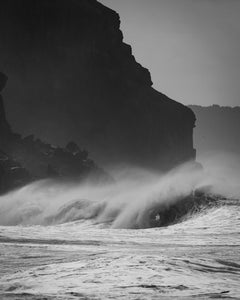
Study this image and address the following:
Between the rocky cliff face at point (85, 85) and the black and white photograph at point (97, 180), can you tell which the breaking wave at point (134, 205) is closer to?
the black and white photograph at point (97, 180)

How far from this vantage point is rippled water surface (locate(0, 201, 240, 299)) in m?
9.70

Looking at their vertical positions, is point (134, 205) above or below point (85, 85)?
below

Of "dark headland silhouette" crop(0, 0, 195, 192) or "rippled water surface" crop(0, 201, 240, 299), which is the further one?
"dark headland silhouette" crop(0, 0, 195, 192)

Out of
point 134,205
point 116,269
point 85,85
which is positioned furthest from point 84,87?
point 116,269

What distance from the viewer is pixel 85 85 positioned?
135625 mm

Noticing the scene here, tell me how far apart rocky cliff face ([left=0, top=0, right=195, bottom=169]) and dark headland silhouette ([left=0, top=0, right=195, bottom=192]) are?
9.7 inches

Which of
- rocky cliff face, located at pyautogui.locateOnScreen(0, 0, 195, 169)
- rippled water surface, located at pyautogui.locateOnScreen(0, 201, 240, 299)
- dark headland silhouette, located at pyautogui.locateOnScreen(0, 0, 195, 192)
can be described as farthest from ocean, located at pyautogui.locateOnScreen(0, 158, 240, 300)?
rocky cliff face, located at pyautogui.locateOnScreen(0, 0, 195, 169)

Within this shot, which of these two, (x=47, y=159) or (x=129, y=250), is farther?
(x=47, y=159)

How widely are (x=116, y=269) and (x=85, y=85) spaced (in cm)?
12569

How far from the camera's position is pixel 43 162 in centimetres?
7756

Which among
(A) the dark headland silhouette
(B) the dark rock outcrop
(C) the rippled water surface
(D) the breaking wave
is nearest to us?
(C) the rippled water surface

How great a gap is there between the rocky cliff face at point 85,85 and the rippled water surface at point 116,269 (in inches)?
4136

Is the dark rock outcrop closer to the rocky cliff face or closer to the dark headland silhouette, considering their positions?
the dark headland silhouette

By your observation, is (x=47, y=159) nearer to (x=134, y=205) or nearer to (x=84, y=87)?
(x=134, y=205)
